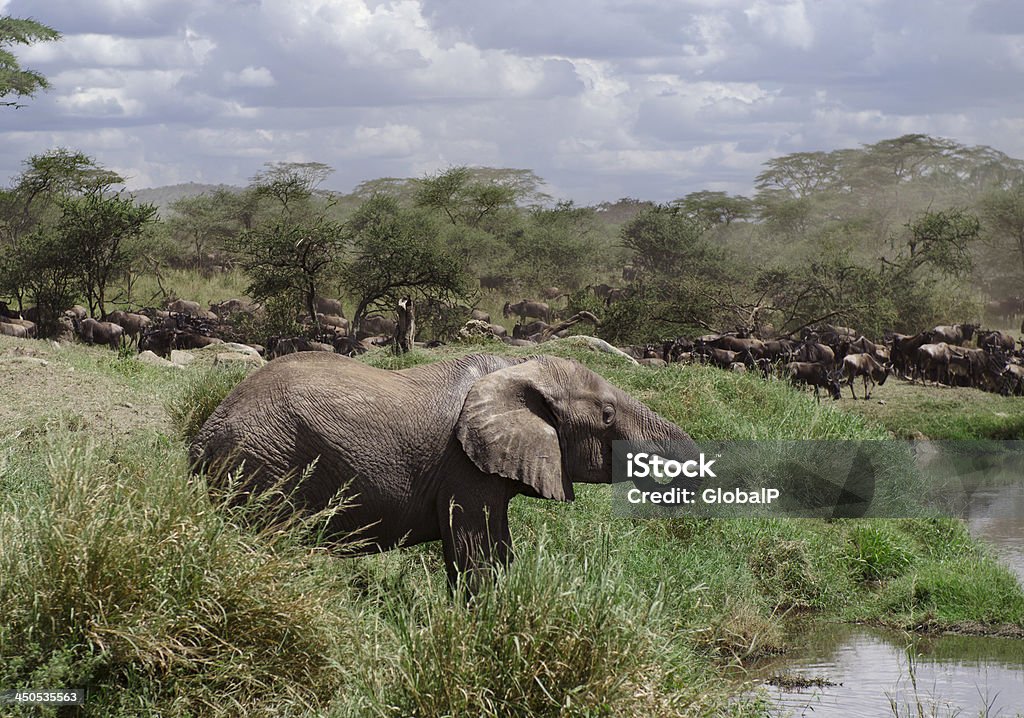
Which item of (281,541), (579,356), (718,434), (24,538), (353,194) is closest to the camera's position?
(24,538)

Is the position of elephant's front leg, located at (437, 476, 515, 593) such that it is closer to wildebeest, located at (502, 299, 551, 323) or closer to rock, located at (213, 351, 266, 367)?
rock, located at (213, 351, 266, 367)

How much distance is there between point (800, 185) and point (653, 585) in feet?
217

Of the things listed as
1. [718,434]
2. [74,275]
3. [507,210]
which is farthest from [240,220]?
[718,434]

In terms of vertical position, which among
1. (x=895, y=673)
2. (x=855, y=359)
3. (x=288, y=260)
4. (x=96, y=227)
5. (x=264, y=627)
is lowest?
(x=895, y=673)

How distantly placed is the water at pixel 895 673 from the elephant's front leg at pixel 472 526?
1.78 meters

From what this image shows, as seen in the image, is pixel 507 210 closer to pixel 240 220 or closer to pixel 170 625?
pixel 240 220

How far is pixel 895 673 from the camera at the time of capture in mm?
7926

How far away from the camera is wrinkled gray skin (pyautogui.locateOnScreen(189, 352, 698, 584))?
578cm

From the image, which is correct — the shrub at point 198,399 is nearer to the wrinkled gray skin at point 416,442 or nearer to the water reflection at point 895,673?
the wrinkled gray skin at point 416,442

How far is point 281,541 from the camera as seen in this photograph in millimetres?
5352

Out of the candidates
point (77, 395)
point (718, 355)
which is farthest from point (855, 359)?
point (77, 395)

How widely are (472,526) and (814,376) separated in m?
15.2

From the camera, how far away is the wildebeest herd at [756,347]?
68.2 feet

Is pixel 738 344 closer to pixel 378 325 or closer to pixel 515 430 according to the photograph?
pixel 378 325
